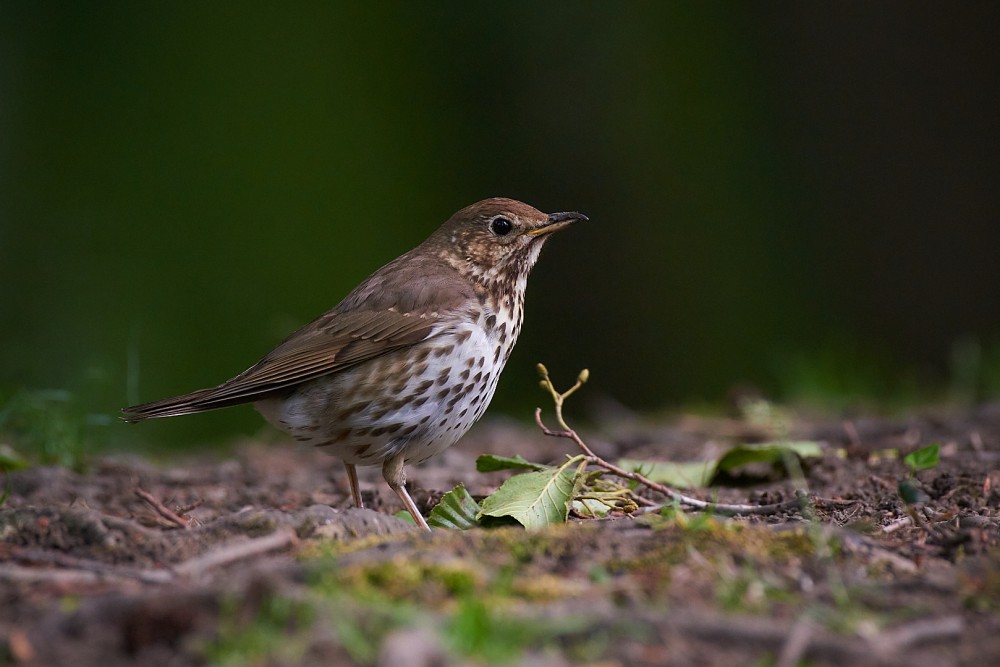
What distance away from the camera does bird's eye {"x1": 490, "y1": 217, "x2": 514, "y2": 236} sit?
17.2 feet

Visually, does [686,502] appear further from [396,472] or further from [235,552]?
[235,552]

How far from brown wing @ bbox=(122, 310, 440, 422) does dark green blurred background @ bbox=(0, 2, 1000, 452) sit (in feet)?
19.9

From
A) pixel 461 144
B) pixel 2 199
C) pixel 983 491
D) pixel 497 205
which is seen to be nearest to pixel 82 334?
pixel 2 199

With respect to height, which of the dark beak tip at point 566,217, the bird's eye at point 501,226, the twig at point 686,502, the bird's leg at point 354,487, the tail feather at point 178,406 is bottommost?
the bird's leg at point 354,487

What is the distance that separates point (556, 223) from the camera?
205 inches

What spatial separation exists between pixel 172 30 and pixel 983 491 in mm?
11506

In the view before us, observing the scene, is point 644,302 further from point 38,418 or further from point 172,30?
point 38,418

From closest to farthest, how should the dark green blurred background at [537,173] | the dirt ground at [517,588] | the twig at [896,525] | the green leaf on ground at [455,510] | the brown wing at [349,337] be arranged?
the dirt ground at [517,588]
the twig at [896,525]
the green leaf on ground at [455,510]
the brown wing at [349,337]
the dark green blurred background at [537,173]

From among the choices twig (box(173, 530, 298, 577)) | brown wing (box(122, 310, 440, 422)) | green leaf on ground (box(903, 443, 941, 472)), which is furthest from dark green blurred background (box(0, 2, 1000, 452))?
twig (box(173, 530, 298, 577))

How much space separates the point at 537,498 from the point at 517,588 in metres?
1.15

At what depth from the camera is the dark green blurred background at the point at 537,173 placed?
10781 mm

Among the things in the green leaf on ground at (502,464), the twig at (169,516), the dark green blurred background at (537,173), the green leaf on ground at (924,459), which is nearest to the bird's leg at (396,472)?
the green leaf on ground at (502,464)

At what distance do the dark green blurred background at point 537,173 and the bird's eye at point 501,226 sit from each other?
5.50 metres

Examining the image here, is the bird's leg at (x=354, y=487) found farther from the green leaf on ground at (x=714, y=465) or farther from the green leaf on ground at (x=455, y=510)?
the green leaf on ground at (x=714, y=465)
